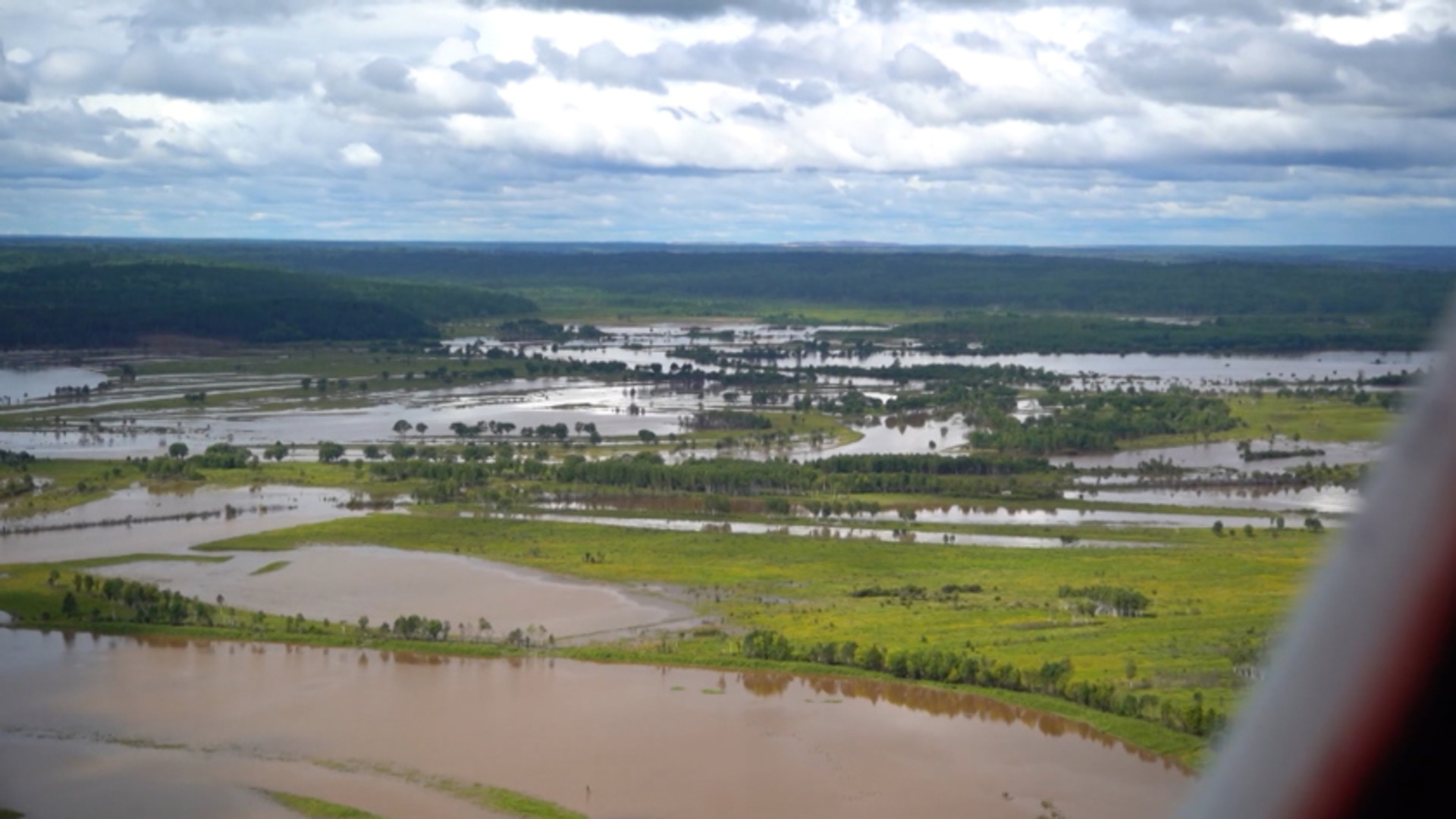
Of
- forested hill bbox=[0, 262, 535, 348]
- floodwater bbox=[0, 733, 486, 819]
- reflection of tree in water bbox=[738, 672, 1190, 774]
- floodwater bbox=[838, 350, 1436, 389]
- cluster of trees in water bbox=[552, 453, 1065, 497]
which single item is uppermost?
forested hill bbox=[0, 262, 535, 348]

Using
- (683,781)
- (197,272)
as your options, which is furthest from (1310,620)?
(197,272)

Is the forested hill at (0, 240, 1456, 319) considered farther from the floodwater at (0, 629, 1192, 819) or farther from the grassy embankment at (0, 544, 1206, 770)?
the floodwater at (0, 629, 1192, 819)

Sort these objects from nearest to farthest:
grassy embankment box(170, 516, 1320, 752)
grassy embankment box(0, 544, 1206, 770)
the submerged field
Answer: the submerged field < grassy embankment box(0, 544, 1206, 770) < grassy embankment box(170, 516, 1320, 752)

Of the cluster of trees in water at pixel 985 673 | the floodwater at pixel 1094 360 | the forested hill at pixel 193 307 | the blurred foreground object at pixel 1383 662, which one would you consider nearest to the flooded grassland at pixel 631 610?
the cluster of trees in water at pixel 985 673

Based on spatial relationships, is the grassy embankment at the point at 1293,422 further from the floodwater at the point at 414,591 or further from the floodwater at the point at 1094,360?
the floodwater at the point at 414,591

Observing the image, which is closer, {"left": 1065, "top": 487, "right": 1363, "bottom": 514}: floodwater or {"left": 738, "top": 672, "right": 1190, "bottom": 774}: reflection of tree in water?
{"left": 738, "top": 672, "right": 1190, "bottom": 774}: reflection of tree in water

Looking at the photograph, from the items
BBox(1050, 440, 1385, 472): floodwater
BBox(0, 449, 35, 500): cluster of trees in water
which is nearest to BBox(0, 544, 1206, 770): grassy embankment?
BBox(0, 449, 35, 500): cluster of trees in water

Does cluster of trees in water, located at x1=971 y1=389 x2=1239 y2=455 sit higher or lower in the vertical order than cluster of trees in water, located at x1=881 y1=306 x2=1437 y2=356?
lower
